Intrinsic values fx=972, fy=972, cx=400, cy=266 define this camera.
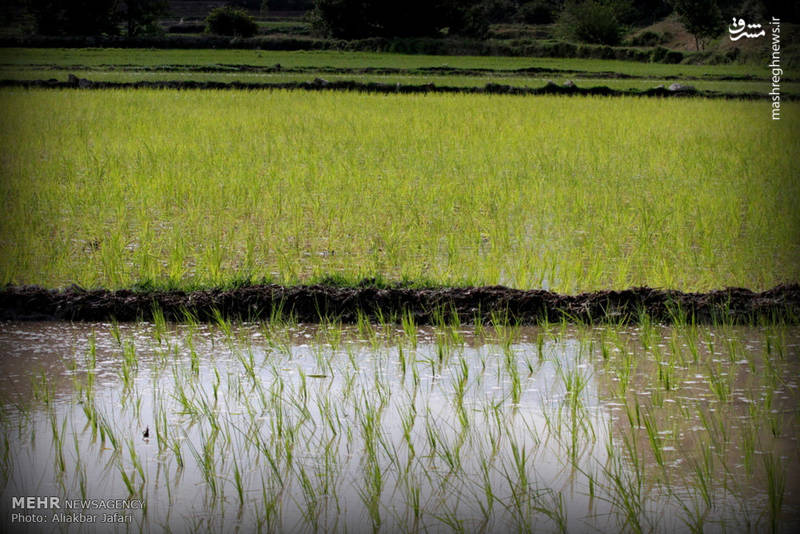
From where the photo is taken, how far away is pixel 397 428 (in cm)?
270

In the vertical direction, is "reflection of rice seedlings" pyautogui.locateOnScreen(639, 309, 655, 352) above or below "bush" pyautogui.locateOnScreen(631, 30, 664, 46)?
below

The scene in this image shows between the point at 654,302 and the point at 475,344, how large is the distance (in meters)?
0.86

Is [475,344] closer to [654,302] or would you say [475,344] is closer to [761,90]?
[654,302]

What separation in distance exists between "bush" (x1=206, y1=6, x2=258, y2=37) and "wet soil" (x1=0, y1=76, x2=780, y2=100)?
58.4 ft

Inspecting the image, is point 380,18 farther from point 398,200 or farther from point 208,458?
point 208,458

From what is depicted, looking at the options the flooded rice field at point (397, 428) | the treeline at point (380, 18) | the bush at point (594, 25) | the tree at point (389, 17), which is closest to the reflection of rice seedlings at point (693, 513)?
the flooded rice field at point (397, 428)

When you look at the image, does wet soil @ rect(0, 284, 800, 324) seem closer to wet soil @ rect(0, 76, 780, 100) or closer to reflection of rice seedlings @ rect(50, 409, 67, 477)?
reflection of rice seedlings @ rect(50, 409, 67, 477)

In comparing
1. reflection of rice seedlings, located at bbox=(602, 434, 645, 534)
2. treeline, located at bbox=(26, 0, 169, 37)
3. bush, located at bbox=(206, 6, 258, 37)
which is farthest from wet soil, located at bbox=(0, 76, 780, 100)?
treeline, located at bbox=(26, 0, 169, 37)

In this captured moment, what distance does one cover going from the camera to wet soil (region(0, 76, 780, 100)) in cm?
1586

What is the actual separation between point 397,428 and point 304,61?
79.4ft

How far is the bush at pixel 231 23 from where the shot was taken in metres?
34.4

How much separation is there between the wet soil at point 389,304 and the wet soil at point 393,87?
12655mm

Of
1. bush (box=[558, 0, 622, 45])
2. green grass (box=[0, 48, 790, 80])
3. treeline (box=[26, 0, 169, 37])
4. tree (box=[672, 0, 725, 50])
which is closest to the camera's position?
green grass (box=[0, 48, 790, 80])

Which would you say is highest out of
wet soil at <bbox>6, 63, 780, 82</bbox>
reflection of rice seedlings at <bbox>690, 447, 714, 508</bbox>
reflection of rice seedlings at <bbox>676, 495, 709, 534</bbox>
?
wet soil at <bbox>6, 63, 780, 82</bbox>
